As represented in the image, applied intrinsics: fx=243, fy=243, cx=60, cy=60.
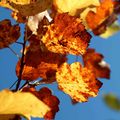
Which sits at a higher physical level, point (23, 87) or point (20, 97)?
point (20, 97)

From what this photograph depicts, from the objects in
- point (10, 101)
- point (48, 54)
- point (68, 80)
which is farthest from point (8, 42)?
point (10, 101)

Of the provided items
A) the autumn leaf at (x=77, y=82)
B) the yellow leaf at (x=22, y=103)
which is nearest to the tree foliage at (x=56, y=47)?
the autumn leaf at (x=77, y=82)

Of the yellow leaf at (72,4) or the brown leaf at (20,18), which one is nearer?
the yellow leaf at (72,4)

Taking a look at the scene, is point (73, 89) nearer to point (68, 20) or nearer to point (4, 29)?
point (68, 20)

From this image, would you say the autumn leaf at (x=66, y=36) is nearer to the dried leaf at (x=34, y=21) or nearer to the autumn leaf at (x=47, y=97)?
the dried leaf at (x=34, y=21)

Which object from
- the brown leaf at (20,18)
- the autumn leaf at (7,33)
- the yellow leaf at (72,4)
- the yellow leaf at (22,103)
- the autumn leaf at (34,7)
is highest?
the yellow leaf at (72,4)

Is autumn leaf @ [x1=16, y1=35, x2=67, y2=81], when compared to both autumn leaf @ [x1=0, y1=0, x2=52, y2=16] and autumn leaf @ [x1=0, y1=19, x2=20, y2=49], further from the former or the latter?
autumn leaf @ [x1=0, y1=0, x2=52, y2=16]

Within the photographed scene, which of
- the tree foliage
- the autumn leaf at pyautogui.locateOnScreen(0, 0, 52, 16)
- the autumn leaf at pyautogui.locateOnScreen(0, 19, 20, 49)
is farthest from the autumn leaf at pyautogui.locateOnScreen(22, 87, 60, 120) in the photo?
the autumn leaf at pyautogui.locateOnScreen(0, 0, 52, 16)
